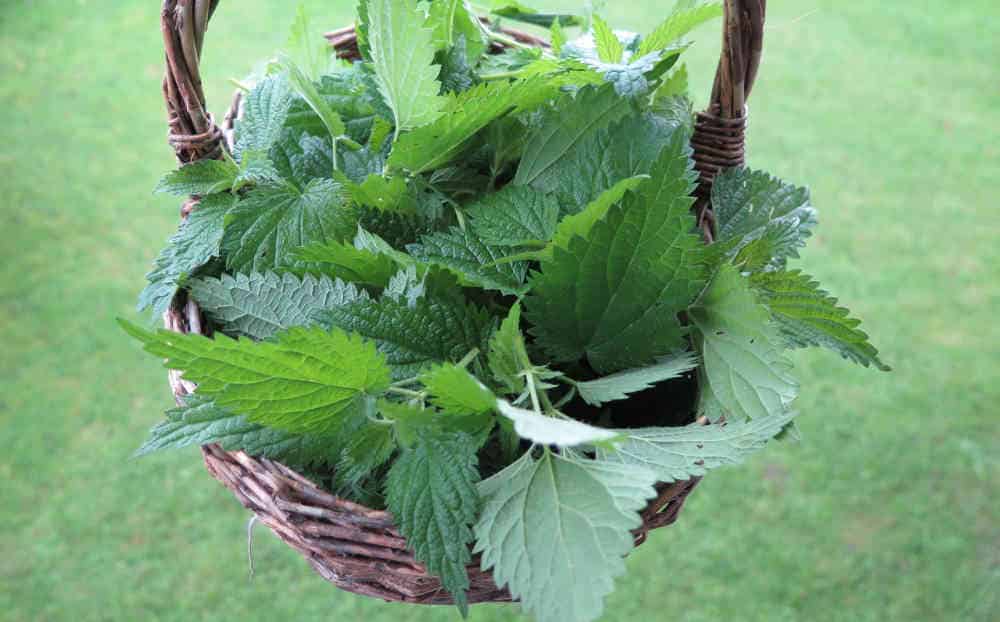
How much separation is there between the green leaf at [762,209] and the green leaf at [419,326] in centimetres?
17

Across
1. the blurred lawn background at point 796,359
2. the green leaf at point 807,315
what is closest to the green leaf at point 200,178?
the green leaf at point 807,315

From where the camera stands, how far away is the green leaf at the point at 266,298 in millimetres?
503

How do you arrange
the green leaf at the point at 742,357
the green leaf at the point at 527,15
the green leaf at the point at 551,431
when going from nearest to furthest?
1. the green leaf at the point at 551,431
2. the green leaf at the point at 742,357
3. the green leaf at the point at 527,15

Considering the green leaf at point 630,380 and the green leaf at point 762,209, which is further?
the green leaf at point 762,209

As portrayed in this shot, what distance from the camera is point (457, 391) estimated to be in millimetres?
426

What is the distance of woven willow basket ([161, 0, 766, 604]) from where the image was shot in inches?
17.7

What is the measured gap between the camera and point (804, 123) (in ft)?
5.59

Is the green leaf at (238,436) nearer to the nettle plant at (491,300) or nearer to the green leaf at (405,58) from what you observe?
the nettle plant at (491,300)

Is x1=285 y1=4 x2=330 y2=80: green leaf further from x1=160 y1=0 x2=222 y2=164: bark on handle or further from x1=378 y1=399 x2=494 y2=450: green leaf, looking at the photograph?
x1=378 y1=399 x2=494 y2=450: green leaf

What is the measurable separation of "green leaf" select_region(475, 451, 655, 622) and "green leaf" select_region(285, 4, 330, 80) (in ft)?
1.16

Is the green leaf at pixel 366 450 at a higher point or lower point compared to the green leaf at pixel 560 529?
higher

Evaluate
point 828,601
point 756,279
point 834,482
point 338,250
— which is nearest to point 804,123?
point 834,482

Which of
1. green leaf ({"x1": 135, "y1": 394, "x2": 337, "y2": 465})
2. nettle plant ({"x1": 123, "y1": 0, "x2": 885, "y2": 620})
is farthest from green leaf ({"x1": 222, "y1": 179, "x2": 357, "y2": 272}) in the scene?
green leaf ({"x1": 135, "y1": 394, "x2": 337, "y2": 465})

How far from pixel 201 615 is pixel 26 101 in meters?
1.07
